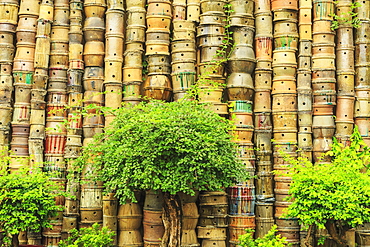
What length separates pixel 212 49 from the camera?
318 inches

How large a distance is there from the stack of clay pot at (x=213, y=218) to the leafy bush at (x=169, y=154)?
3.42 feet

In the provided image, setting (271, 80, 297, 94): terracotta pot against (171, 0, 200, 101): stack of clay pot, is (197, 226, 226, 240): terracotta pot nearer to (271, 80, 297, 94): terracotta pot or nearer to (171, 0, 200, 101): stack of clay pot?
(171, 0, 200, 101): stack of clay pot

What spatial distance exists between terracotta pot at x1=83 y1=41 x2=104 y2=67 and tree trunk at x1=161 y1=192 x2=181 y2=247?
2894mm

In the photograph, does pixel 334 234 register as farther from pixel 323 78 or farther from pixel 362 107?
pixel 323 78

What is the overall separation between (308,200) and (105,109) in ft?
11.4

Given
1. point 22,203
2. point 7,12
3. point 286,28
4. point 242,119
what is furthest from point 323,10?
point 22,203

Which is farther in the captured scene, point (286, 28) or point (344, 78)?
point (286, 28)

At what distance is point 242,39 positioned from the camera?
8125mm

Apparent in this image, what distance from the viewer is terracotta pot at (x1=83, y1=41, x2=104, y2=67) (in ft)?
26.9

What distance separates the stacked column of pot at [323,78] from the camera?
311 inches

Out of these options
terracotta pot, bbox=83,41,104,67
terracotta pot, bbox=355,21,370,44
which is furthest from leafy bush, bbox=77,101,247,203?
terracotta pot, bbox=355,21,370,44

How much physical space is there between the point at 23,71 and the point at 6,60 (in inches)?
15.6

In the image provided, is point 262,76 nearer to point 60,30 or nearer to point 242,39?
point 242,39

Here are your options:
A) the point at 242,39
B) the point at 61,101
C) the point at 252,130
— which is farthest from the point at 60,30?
the point at 252,130
